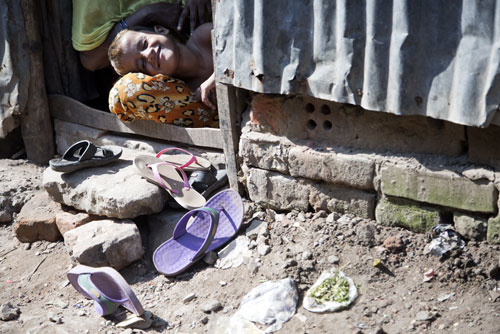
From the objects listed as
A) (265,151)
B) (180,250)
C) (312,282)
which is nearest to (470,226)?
(312,282)

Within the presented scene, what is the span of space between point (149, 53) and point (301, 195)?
4.96ft

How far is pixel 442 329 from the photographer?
7.67ft

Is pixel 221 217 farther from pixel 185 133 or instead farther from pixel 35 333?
pixel 35 333

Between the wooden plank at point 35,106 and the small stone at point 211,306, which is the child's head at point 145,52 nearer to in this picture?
the wooden plank at point 35,106

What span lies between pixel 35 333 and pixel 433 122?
6.87ft

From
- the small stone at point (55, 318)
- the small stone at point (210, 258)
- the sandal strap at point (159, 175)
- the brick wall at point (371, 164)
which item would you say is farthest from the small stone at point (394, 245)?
the small stone at point (55, 318)

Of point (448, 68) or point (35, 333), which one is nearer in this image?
point (448, 68)

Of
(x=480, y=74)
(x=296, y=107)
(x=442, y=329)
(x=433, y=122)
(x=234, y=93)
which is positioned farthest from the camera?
(x=234, y=93)

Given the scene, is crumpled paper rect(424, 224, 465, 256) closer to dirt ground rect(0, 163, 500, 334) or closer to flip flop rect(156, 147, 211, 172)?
dirt ground rect(0, 163, 500, 334)

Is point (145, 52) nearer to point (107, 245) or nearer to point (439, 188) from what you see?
point (107, 245)

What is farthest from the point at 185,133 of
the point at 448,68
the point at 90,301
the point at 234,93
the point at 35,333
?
the point at 448,68

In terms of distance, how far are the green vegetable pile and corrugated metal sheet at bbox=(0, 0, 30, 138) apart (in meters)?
2.89

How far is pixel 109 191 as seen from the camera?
11.1 ft

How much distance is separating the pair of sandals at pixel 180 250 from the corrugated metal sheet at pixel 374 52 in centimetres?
73
